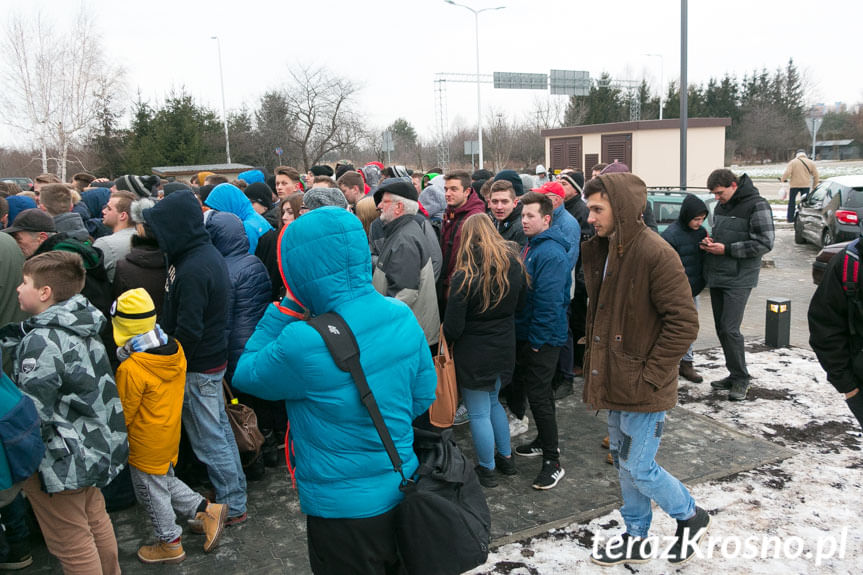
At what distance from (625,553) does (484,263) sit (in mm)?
1894

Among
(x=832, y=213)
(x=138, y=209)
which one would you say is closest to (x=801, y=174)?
(x=832, y=213)

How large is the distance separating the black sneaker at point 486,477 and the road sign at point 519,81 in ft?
133

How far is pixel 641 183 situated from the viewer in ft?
11.0

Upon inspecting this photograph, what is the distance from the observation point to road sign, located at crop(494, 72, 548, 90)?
1663 inches

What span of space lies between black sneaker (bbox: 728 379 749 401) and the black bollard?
1.75 m

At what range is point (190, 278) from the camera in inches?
147

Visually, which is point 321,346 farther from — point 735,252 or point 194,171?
point 194,171

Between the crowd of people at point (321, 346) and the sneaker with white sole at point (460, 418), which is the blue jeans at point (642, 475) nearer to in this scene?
the crowd of people at point (321, 346)

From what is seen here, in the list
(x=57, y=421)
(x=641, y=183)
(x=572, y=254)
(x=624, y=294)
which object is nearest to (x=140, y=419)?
(x=57, y=421)

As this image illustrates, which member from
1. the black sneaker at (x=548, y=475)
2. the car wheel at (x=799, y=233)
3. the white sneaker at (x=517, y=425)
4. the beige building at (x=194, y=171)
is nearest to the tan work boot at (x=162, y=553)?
the black sneaker at (x=548, y=475)

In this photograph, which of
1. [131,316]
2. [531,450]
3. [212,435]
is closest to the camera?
[131,316]

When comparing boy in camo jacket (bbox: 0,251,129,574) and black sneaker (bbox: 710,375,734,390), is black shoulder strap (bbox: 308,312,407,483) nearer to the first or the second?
boy in camo jacket (bbox: 0,251,129,574)

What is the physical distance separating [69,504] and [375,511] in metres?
1.79

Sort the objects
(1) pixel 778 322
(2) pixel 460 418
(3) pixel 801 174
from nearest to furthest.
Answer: (2) pixel 460 418 → (1) pixel 778 322 → (3) pixel 801 174
